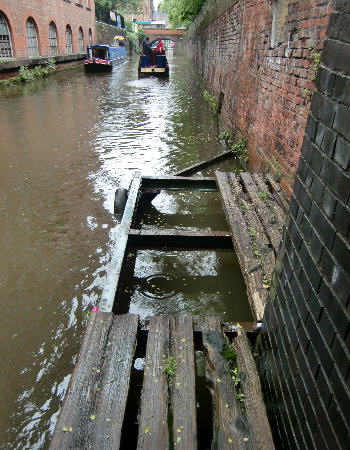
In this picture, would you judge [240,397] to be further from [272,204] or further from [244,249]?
[272,204]

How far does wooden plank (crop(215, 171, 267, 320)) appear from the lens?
8.47 ft

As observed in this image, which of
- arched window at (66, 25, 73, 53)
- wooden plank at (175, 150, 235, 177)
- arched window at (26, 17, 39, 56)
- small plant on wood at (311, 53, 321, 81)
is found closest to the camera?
small plant on wood at (311, 53, 321, 81)

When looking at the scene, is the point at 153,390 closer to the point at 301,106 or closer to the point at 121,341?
the point at 121,341

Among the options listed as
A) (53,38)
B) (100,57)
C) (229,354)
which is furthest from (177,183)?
(53,38)

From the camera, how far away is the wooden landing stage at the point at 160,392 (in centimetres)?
161

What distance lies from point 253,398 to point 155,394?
1.64ft

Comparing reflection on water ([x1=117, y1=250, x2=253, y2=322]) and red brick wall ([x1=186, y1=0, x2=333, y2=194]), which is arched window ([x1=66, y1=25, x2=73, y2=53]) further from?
reflection on water ([x1=117, y1=250, x2=253, y2=322])

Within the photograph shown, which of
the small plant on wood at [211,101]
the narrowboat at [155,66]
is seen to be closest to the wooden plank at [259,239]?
the small plant on wood at [211,101]

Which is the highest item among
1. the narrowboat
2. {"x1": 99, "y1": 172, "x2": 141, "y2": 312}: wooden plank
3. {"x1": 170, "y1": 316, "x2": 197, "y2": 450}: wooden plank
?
the narrowboat

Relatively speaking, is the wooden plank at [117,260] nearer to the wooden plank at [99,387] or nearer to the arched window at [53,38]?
the wooden plank at [99,387]

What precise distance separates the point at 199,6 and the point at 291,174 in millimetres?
20795

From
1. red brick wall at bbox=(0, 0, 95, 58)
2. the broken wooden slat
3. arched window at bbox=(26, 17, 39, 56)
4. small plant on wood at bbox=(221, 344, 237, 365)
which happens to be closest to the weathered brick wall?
small plant on wood at bbox=(221, 344, 237, 365)

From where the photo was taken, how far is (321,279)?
1314mm

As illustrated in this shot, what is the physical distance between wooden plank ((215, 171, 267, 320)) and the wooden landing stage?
1.36 feet
